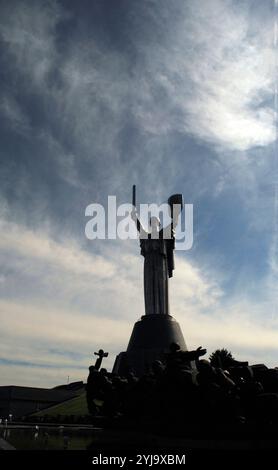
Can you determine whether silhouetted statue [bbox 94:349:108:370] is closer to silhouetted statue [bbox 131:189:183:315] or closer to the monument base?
the monument base

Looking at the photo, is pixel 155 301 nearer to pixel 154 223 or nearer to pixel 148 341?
pixel 148 341

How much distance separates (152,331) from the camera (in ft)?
88.3

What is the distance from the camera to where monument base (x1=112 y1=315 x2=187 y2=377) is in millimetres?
25672

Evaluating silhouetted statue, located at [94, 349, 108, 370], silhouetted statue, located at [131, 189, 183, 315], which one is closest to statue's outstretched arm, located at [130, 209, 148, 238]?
silhouetted statue, located at [131, 189, 183, 315]

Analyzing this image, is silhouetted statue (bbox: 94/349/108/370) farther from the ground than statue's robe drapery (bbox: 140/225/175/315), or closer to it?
closer to it

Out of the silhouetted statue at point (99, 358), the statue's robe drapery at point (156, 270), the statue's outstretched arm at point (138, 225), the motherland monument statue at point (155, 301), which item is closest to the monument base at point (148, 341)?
the motherland monument statue at point (155, 301)

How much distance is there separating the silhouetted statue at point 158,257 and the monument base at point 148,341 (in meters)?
1.50

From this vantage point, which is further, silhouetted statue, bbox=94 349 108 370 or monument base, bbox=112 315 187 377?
monument base, bbox=112 315 187 377

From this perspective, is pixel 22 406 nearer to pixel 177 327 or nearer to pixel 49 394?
pixel 49 394

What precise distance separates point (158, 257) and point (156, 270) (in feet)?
3.48

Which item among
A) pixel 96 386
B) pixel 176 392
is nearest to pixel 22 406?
pixel 96 386

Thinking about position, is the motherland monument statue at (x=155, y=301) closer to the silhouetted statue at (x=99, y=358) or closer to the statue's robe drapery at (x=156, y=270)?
the statue's robe drapery at (x=156, y=270)

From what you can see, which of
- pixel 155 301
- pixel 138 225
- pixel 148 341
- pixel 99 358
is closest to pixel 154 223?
pixel 138 225
